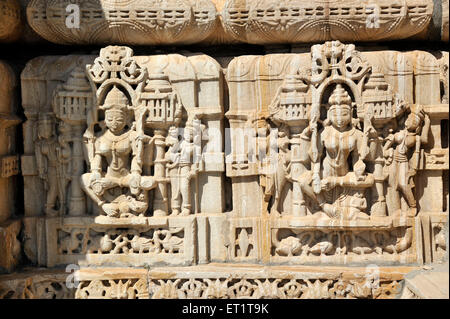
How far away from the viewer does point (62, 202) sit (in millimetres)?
6141

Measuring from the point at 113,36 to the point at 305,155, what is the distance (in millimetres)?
2063

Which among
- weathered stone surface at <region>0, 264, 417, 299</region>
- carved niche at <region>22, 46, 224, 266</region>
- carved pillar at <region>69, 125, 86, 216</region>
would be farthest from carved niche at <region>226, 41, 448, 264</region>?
carved pillar at <region>69, 125, 86, 216</region>

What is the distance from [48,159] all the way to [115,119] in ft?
2.53

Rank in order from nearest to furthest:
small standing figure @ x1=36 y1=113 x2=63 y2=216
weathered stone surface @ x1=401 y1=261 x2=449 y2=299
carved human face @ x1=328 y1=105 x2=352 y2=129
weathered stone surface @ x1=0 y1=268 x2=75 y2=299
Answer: weathered stone surface @ x1=401 y1=261 x2=449 y2=299 < carved human face @ x1=328 y1=105 x2=352 y2=129 < weathered stone surface @ x1=0 y1=268 x2=75 y2=299 < small standing figure @ x1=36 y1=113 x2=63 y2=216

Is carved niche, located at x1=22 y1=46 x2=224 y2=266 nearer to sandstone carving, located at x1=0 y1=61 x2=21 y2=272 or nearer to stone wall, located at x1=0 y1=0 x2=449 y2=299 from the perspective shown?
stone wall, located at x1=0 y1=0 x2=449 y2=299

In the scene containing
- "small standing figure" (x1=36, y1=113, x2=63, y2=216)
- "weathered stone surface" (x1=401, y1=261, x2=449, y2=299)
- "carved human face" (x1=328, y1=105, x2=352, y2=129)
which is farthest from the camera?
"small standing figure" (x1=36, y1=113, x2=63, y2=216)

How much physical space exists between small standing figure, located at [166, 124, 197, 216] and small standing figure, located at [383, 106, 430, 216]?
175cm

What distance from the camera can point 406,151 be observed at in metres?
5.82

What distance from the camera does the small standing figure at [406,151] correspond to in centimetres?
581

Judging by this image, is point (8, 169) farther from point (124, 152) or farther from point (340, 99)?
point (340, 99)

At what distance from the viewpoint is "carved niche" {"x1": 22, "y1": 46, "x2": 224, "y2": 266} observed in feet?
19.5

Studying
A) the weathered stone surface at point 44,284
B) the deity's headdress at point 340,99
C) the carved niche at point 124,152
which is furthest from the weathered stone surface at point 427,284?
the weathered stone surface at point 44,284

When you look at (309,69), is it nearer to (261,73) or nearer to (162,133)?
(261,73)

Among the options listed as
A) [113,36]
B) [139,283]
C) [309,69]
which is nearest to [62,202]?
[139,283]
